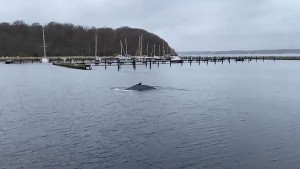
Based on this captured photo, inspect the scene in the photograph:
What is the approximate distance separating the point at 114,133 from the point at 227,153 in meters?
7.46

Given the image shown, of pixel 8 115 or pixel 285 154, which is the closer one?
pixel 285 154

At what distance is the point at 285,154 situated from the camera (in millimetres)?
19859

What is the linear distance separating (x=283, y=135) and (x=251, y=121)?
15.2 ft

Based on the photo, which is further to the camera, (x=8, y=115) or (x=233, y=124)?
(x=8, y=115)

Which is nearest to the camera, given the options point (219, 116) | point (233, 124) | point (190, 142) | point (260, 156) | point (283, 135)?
point (260, 156)

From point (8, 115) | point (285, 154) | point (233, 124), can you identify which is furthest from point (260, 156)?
point (8, 115)

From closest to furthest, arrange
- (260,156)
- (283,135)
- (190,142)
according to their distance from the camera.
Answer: (260,156)
(190,142)
(283,135)

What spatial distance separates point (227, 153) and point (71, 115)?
583 inches

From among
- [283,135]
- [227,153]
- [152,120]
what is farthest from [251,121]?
[227,153]

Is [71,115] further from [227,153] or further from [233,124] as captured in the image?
[227,153]

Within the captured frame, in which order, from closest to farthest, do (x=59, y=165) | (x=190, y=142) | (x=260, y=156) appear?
(x=59, y=165), (x=260, y=156), (x=190, y=142)

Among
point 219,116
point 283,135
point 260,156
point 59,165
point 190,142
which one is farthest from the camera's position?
point 219,116

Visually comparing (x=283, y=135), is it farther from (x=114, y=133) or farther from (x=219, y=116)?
(x=114, y=133)

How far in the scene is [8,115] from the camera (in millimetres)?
30500
